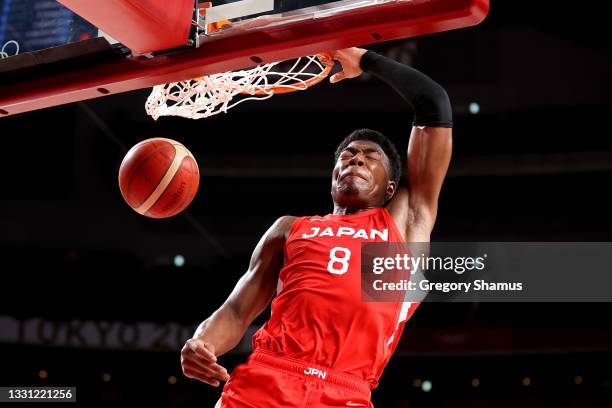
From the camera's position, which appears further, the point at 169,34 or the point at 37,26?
the point at 37,26

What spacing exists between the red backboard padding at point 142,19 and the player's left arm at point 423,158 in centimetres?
66

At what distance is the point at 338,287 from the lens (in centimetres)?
266

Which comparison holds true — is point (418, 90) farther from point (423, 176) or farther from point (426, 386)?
point (426, 386)

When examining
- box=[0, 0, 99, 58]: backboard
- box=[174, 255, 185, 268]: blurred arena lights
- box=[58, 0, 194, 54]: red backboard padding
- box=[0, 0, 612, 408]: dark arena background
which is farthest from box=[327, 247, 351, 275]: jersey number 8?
box=[174, 255, 185, 268]: blurred arena lights

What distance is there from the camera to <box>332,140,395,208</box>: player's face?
296cm

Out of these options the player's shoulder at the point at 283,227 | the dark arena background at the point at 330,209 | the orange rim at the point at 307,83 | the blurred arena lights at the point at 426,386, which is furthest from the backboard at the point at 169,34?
the blurred arena lights at the point at 426,386

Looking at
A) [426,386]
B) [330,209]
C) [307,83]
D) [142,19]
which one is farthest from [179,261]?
[142,19]

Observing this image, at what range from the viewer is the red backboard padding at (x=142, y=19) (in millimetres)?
2449

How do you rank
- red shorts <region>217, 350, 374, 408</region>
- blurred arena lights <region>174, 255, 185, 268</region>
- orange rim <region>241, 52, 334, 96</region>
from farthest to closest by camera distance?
blurred arena lights <region>174, 255, 185, 268</region> < orange rim <region>241, 52, 334, 96</region> < red shorts <region>217, 350, 374, 408</region>

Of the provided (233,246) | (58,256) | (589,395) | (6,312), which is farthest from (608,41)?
(6,312)

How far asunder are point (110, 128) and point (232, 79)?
6.66m

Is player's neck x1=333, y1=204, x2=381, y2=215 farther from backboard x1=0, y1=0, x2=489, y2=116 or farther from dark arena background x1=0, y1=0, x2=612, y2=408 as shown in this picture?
dark arena background x1=0, y1=0, x2=612, y2=408

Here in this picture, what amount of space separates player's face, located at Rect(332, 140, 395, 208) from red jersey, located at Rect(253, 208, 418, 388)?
15 centimetres

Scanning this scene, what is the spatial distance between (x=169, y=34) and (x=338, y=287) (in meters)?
1.01
